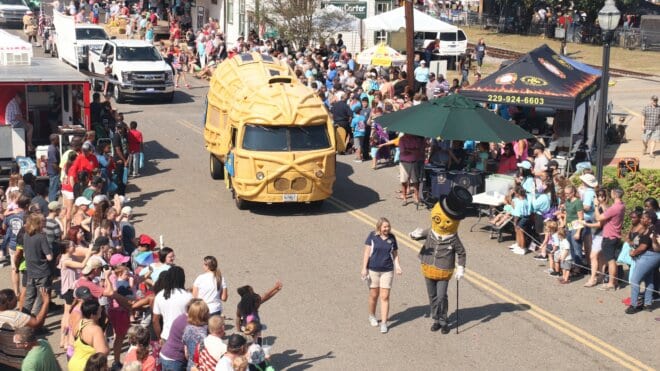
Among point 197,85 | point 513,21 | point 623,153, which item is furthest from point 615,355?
point 513,21

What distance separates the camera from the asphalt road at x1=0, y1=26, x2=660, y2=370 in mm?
13289

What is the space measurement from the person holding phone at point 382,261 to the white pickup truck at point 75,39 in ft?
72.7

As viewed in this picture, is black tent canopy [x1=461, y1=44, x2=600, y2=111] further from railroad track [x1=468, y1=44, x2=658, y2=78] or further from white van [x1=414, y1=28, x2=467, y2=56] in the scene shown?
railroad track [x1=468, y1=44, x2=658, y2=78]

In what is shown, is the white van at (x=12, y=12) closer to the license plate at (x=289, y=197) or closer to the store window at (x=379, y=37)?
the store window at (x=379, y=37)

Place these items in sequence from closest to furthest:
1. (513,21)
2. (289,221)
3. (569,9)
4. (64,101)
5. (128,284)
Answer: (128,284) < (289,221) < (64,101) < (569,9) < (513,21)

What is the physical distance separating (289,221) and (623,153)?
10.9m

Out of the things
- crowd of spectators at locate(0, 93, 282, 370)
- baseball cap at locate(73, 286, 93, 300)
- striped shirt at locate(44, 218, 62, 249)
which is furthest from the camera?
striped shirt at locate(44, 218, 62, 249)

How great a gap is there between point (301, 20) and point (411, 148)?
73.5 feet

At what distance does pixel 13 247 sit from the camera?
605 inches

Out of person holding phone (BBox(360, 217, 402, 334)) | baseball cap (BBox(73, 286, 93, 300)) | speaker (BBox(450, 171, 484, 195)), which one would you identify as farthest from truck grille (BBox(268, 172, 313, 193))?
baseball cap (BBox(73, 286, 93, 300))

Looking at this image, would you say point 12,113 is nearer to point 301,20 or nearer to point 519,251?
point 519,251

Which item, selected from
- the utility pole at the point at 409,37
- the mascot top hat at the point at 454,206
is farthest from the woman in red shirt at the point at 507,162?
the utility pole at the point at 409,37

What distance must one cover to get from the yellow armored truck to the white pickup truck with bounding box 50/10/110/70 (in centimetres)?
1486

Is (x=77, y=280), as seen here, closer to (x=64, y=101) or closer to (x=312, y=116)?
(x=312, y=116)
